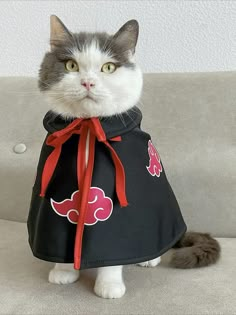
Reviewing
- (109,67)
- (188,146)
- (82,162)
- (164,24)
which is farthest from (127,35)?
(164,24)

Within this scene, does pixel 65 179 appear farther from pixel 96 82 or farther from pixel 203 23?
pixel 203 23

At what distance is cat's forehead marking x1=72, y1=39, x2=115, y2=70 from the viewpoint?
0.81 meters

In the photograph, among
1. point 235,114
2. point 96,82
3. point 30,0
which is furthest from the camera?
point 30,0

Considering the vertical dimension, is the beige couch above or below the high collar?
below

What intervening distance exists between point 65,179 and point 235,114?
0.60 metres

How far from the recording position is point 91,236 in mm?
823

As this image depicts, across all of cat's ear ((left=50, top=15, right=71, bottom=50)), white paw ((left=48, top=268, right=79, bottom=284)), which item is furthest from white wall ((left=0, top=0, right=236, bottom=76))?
white paw ((left=48, top=268, right=79, bottom=284))

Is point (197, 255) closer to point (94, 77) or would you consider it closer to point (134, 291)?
point (134, 291)

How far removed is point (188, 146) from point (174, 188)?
0.13 m

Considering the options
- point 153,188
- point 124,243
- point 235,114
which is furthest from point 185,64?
point 124,243

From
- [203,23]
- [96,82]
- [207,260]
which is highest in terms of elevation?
[203,23]

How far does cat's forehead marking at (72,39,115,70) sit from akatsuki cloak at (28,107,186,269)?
106 millimetres

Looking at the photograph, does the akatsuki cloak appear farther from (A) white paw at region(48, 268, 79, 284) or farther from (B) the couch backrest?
(B) the couch backrest

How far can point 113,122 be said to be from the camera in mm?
869
